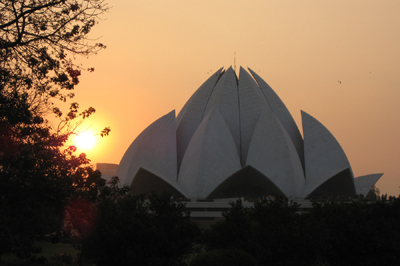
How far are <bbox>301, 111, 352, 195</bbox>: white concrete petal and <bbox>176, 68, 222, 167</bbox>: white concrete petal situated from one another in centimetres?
879

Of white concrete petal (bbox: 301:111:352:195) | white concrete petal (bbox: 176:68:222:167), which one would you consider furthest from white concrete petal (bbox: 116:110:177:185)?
white concrete petal (bbox: 301:111:352:195)

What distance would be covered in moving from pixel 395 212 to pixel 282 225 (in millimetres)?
8515

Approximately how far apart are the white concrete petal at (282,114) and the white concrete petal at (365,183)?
5.83m

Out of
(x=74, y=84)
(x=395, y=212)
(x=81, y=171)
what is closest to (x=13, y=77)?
(x=74, y=84)

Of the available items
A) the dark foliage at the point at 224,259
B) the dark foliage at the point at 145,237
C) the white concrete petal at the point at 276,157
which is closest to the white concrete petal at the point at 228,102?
the white concrete petal at the point at 276,157

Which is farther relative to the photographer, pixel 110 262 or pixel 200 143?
pixel 200 143

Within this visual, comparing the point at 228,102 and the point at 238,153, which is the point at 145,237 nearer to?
the point at 238,153

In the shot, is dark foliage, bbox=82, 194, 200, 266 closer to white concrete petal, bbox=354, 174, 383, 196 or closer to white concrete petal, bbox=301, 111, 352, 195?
white concrete petal, bbox=301, 111, 352, 195

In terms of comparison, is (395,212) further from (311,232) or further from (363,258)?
(311,232)

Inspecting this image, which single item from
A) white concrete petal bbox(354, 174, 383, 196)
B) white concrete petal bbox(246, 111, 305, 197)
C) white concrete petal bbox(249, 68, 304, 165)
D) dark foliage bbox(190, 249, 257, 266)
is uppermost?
white concrete petal bbox(249, 68, 304, 165)

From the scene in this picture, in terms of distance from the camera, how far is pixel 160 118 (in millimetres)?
41781

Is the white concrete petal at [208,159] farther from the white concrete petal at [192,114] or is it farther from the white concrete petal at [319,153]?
the white concrete petal at [319,153]

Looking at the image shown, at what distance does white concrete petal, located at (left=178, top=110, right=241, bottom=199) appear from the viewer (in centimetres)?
3706

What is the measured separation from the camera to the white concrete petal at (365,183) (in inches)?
1677
